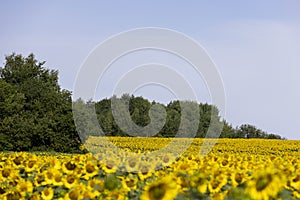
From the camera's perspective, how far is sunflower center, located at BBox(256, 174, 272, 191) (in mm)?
3637

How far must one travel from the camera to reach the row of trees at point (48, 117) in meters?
32.8

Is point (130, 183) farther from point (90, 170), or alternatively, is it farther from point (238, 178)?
→ point (238, 178)

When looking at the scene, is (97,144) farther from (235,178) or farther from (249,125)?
(249,125)

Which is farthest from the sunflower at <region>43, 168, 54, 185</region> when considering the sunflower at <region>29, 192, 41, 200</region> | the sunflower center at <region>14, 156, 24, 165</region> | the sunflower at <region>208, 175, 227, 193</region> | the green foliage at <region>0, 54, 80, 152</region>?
the green foliage at <region>0, 54, 80, 152</region>

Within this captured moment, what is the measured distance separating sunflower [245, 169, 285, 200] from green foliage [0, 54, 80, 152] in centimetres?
2914

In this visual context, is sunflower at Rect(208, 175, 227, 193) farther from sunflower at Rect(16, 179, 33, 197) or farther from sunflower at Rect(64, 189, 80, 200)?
sunflower at Rect(16, 179, 33, 197)

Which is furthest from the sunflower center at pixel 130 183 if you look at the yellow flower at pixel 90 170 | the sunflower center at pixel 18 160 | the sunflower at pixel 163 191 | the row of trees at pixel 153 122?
the row of trees at pixel 153 122

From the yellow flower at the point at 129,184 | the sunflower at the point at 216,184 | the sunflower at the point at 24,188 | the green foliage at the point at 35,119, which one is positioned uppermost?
the green foliage at the point at 35,119

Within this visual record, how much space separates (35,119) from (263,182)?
32135mm

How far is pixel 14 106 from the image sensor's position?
1357 inches

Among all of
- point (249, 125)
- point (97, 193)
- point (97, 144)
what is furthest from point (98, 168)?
point (249, 125)

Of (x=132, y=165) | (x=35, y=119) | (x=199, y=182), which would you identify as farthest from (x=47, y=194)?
(x=35, y=119)

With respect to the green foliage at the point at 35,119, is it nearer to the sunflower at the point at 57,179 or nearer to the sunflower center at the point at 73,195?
the sunflower at the point at 57,179

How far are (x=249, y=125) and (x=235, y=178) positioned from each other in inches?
2223
